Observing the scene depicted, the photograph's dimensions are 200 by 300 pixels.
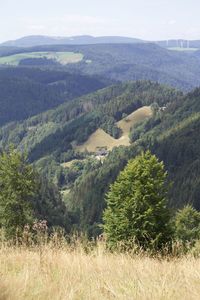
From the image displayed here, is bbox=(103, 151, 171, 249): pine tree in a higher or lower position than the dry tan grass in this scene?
lower

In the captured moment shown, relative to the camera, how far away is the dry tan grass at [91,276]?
6020 mm

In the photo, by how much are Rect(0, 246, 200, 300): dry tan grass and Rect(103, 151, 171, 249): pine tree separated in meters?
18.5

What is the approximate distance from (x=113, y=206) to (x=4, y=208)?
8.35 metres

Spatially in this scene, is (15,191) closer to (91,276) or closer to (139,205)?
(139,205)

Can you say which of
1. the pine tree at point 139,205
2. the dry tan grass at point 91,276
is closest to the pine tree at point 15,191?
the pine tree at point 139,205

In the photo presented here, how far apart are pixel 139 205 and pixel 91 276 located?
23831mm

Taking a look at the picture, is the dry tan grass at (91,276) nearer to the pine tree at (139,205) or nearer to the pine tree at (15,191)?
the pine tree at (139,205)

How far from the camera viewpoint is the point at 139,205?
30641 mm

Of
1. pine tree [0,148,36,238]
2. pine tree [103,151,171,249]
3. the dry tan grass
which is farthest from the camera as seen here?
pine tree [0,148,36,238]

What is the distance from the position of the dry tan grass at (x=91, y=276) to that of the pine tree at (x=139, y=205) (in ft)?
60.6

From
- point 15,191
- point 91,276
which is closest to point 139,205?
point 15,191

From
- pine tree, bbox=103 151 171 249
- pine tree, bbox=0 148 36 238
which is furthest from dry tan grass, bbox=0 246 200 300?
pine tree, bbox=0 148 36 238

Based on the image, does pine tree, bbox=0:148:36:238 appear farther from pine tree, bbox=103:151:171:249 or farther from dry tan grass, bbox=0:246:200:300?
dry tan grass, bbox=0:246:200:300

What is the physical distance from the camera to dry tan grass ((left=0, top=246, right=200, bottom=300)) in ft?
19.7
